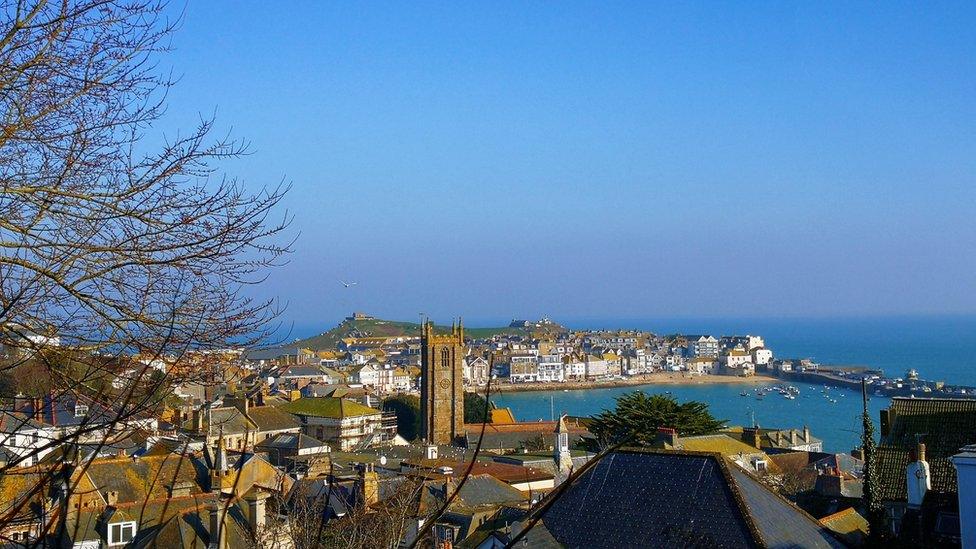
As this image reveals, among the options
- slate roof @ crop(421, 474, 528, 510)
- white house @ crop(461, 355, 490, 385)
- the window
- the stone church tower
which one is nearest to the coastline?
white house @ crop(461, 355, 490, 385)

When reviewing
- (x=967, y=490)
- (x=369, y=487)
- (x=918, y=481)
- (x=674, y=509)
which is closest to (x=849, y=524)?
(x=918, y=481)

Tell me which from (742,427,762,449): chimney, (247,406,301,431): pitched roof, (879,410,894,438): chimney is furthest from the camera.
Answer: (247,406,301,431): pitched roof

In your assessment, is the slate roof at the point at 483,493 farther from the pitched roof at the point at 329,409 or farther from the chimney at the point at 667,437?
the pitched roof at the point at 329,409

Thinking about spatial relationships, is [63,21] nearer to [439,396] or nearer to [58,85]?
[58,85]

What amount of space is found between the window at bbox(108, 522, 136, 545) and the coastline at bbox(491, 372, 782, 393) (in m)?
78.9

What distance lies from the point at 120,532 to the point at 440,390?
3329 cm

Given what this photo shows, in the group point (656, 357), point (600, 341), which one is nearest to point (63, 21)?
point (656, 357)

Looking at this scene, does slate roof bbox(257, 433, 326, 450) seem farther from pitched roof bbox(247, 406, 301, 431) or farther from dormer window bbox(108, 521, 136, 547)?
dormer window bbox(108, 521, 136, 547)

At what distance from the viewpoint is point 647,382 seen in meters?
102

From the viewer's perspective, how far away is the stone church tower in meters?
44.4

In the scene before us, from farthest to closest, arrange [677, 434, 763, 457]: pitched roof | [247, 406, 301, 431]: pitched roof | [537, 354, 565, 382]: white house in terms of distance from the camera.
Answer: [537, 354, 565, 382]: white house < [247, 406, 301, 431]: pitched roof < [677, 434, 763, 457]: pitched roof

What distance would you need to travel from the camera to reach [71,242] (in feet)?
10.9

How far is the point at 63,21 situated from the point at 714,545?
18.0ft

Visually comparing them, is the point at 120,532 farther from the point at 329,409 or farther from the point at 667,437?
the point at 329,409
